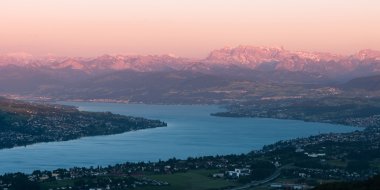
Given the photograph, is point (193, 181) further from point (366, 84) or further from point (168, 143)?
point (366, 84)

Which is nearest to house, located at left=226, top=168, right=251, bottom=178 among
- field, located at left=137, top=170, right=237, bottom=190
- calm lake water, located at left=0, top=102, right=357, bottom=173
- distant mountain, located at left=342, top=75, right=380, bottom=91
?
field, located at left=137, top=170, right=237, bottom=190

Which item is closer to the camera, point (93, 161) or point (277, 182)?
point (277, 182)

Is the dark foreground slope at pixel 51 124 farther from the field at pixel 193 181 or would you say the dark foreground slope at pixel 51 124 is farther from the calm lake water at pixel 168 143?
the field at pixel 193 181

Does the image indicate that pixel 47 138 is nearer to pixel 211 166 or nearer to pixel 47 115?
pixel 47 115

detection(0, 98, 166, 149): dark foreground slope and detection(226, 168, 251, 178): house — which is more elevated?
detection(0, 98, 166, 149): dark foreground slope

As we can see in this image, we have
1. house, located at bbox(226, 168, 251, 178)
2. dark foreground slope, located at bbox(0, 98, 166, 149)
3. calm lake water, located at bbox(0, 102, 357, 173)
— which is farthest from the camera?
dark foreground slope, located at bbox(0, 98, 166, 149)

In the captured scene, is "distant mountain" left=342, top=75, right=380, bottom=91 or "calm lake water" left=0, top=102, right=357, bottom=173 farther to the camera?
"distant mountain" left=342, top=75, right=380, bottom=91

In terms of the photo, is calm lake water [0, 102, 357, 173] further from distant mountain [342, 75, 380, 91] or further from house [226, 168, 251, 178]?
distant mountain [342, 75, 380, 91]

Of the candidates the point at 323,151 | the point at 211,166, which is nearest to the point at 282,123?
the point at 323,151

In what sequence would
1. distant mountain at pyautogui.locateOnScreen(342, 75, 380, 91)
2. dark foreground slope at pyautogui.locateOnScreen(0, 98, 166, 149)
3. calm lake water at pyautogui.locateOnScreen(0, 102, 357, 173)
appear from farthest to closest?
distant mountain at pyautogui.locateOnScreen(342, 75, 380, 91)
dark foreground slope at pyautogui.locateOnScreen(0, 98, 166, 149)
calm lake water at pyautogui.locateOnScreen(0, 102, 357, 173)
